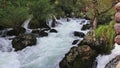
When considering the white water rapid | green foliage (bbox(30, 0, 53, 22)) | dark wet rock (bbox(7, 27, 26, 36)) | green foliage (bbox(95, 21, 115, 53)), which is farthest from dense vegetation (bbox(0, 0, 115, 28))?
green foliage (bbox(95, 21, 115, 53))

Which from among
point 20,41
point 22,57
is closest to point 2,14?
point 20,41

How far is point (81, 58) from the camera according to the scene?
13.8 m

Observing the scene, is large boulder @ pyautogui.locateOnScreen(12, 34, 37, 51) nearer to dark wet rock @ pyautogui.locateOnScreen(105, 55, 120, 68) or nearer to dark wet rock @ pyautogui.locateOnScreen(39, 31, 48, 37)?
dark wet rock @ pyautogui.locateOnScreen(39, 31, 48, 37)

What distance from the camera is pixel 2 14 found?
73.3 ft

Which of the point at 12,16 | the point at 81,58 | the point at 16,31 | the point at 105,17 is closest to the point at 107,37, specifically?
the point at 81,58

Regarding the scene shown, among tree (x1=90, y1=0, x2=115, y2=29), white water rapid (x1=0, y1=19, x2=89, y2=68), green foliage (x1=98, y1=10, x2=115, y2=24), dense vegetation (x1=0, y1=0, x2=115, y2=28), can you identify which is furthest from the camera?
dense vegetation (x1=0, y1=0, x2=115, y2=28)

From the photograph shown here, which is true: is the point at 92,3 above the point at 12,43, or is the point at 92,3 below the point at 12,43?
above

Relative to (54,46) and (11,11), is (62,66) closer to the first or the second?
(54,46)

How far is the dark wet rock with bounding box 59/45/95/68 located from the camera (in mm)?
13789

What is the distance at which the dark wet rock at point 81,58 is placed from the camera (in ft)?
45.2

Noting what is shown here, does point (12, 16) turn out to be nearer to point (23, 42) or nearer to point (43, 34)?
point (43, 34)

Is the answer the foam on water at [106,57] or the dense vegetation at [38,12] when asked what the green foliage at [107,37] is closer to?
the foam on water at [106,57]

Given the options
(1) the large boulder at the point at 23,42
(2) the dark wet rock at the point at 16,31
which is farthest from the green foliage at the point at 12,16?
(1) the large boulder at the point at 23,42

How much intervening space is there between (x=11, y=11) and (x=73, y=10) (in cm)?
1101
